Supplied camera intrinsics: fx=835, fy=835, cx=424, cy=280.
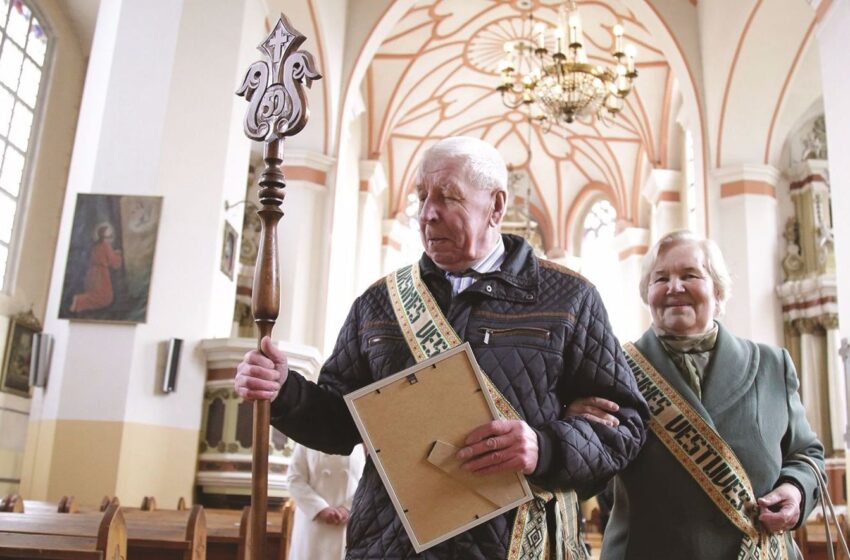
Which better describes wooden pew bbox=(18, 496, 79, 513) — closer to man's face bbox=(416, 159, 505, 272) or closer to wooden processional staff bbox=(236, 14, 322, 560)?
wooden processional staff bbox=(236, 14, 322, 560)

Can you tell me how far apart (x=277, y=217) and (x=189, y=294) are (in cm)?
607

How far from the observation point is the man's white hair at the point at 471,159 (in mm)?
1909

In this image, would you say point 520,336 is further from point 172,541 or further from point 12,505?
point 12,505

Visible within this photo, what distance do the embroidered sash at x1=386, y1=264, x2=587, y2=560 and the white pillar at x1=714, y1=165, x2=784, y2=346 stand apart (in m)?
9.16

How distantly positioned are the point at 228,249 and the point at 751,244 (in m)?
6.44

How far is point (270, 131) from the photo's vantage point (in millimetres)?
2078

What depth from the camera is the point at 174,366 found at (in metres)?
7.52

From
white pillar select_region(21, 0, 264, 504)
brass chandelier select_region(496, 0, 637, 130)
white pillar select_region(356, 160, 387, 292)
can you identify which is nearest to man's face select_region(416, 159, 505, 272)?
white pillar select_region(21, 0, 264, 504)

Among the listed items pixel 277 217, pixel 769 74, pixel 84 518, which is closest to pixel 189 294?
pixel 84 518

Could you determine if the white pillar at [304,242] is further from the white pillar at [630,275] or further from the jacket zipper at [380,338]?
the jacket zipper at [380,338]

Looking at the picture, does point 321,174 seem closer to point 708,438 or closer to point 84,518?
point 84,518

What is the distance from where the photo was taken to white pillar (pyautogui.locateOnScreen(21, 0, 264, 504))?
7164mm

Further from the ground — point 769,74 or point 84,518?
point 769,74

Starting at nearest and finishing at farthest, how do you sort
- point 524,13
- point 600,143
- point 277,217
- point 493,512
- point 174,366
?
point 493,512, point 277,217, point 174,366, point 524,13, point 600,143
